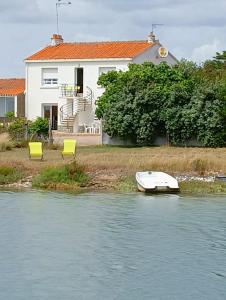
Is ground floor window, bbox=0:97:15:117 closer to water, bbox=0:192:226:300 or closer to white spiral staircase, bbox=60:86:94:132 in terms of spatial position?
white spiral staircase, bbox=60:86:94:132

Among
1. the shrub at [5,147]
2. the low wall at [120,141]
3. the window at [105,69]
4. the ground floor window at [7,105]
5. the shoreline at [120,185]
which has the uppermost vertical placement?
the window at [105,69]

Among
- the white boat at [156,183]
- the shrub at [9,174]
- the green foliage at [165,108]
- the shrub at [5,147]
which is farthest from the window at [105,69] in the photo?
the white boat at [156,183]

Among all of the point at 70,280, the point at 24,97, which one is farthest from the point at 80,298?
the point at 24,97

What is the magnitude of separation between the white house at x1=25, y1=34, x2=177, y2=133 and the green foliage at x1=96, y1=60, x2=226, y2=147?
610 cm

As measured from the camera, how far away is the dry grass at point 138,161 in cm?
3622

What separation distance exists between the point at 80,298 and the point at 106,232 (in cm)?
779

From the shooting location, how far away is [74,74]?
2382 inches

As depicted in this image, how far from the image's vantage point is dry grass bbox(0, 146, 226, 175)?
36219 millimetres

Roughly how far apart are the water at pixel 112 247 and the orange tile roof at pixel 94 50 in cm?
2844

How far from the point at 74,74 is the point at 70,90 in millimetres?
1247

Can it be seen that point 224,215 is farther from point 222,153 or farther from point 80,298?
point 222,153

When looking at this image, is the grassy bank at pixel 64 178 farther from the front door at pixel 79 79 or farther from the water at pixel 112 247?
the front door at pixel 79 79

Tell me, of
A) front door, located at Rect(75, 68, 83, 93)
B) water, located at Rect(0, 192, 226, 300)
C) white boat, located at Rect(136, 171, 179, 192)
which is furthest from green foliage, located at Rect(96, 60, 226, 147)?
water, located at Rect(0, 192, 226, 300)

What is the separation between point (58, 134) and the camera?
179ft
